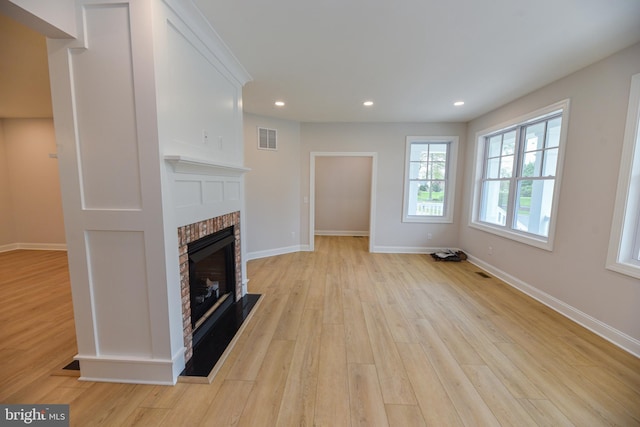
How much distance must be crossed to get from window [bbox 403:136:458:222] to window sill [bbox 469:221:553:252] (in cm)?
85

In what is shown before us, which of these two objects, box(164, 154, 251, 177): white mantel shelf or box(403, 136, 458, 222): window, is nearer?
box(164, 154, 251, 177): white mantel shelf

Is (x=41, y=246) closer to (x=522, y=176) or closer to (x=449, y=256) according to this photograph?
(x=449, y=256)

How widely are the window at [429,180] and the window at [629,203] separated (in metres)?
2.74

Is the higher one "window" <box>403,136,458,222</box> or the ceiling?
the ceiling

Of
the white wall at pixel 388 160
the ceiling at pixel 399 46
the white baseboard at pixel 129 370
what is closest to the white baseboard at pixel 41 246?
the ceiling at pixel 399 46

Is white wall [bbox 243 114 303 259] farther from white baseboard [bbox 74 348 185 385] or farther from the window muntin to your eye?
the window muntin

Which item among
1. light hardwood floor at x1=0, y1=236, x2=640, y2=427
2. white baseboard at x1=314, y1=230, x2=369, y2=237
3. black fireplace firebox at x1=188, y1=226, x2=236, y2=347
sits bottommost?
light hardwood floor at x1=0, y1=236, x2=640, y2=427

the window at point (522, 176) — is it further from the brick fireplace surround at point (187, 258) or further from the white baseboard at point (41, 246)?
the white baseboard at point (41, 246)

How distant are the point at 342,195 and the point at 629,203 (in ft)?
17.7

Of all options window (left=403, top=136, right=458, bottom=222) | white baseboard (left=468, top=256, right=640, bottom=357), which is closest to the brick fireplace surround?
white baseboard (left=468, top=256, right=640, bottom=357)

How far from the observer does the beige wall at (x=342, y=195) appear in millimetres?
7027

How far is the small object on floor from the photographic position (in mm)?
4555

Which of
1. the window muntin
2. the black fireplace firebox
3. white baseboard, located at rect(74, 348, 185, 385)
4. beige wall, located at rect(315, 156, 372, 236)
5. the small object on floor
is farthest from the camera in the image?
beige wall, located at rect(315, 156, 372, 236)

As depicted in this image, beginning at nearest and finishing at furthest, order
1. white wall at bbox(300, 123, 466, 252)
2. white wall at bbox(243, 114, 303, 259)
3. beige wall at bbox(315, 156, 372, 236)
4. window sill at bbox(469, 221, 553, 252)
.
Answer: window sill at bbox(469, 221, 553, 252)
white wall at bbox(243, 114, 303, 259)
white wall at bbox(300, 123, 466, 252)
beige wall at bbox(315, 156, 372, 236)
